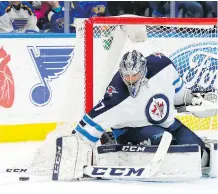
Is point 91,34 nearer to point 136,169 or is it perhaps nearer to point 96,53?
point 96,53

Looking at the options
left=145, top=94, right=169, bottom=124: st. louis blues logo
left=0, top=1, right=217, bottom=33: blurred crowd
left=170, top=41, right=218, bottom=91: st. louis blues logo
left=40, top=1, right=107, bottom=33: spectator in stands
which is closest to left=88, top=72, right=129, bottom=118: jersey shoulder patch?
left=145, top=94, right=169, bottom=124: st. louis blues logo

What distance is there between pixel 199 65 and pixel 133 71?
1.12m

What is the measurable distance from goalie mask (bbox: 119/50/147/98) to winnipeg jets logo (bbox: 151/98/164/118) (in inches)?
3.8

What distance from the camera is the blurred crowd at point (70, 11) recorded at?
5.52 m

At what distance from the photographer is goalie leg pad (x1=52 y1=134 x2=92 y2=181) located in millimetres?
3252

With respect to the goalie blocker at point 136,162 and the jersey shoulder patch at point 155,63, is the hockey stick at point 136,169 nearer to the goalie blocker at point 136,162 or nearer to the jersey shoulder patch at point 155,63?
the goalie blocker at point 136,162

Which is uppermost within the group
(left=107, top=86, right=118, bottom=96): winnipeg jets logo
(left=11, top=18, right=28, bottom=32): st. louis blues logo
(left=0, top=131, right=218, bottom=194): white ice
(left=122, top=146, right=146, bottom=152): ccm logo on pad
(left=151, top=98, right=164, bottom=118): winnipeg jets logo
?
(left=11, top=18, right=28, bottom=32): st. louis blues logo

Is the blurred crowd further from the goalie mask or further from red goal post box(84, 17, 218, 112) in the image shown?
the goalie mask

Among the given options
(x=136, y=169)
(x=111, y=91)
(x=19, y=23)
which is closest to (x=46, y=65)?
(x=19, y=23)

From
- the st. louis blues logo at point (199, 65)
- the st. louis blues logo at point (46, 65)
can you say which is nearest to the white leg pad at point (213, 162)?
the st. louis blues logo at point (199, 65)

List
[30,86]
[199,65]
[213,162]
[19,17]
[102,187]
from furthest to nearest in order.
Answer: [19,17]
[30,86]
[199,65]
[213,162]
[102,187]

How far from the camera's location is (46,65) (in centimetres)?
471

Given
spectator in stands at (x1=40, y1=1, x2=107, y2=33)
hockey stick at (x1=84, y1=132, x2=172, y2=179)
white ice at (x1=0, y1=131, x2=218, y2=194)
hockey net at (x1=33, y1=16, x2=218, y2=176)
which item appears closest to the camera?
white ice at (x1=0, y1=131, x2=218, y2=194)

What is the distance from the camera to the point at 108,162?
11.0 ft
